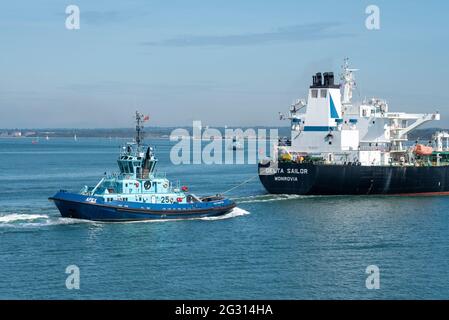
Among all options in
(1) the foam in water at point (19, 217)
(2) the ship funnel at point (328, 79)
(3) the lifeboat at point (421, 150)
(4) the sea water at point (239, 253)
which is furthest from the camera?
(3) the lifeboat at point (421, 150)

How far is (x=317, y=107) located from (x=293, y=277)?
36001mm

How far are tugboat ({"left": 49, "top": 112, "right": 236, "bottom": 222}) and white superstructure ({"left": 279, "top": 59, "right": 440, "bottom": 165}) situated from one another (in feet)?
58.7

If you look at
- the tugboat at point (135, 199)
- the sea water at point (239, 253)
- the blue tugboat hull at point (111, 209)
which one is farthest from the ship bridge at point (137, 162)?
the sea water at point (239, 253)

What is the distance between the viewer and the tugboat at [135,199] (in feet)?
155

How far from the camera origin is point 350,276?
3384cm

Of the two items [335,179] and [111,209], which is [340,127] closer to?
[335,179]

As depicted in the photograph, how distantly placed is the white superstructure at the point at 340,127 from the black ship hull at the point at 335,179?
2.26 m

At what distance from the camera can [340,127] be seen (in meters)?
66.9

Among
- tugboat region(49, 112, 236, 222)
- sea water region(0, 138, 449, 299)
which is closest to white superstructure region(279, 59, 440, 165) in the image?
sea water region(0, 138, 449, 299)

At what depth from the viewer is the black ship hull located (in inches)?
2446

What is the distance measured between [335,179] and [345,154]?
4216mm

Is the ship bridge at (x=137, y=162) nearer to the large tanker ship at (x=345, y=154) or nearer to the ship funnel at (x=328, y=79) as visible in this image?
the large tanker ship at (x=345, y=154)

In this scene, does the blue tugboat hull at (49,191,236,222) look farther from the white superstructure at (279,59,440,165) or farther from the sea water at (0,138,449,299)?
the white superstructure at (279,59,440,165)

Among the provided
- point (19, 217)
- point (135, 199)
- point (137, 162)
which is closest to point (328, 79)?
point (137, 162)
